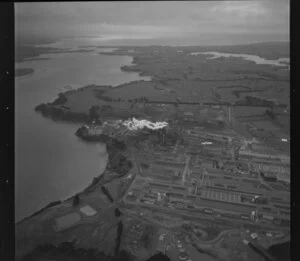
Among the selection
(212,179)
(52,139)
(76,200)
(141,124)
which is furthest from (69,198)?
(212,179)

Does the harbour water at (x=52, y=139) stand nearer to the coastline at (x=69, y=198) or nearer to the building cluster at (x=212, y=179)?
the coastline at (x=69, y=198)

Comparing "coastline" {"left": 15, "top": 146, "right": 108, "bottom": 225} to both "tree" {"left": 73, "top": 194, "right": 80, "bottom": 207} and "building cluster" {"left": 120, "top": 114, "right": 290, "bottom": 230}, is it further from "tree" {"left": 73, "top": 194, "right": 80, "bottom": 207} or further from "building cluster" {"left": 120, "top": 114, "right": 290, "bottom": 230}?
"building cluster" {"left": 120, "top": 114, "right": 290, "bottom": 230}

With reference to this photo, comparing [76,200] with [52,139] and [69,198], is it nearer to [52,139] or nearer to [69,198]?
[69,198]

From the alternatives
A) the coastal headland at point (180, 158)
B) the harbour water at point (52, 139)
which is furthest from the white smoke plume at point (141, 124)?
the harbour water at point (52, 139)

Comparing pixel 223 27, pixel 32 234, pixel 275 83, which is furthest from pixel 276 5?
pixel 32 234

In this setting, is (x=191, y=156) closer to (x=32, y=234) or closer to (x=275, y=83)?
(x=275, y=83)

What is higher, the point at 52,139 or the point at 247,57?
the point at 247,57

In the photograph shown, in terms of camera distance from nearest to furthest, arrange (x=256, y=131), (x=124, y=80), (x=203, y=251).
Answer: (x=203, y=251)
(x=256, y=131)
(x=124, y=80)
